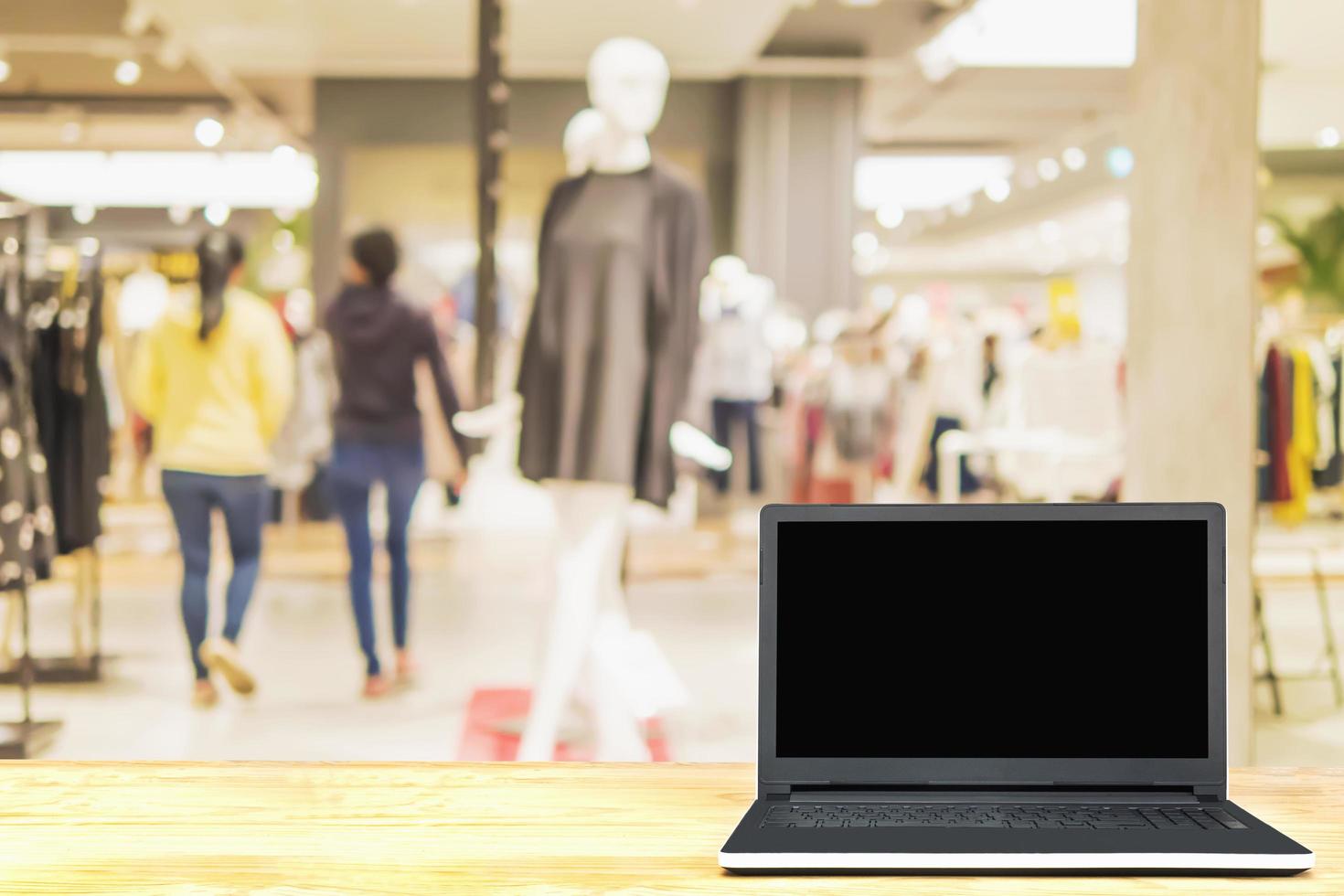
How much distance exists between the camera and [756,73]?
969 cm

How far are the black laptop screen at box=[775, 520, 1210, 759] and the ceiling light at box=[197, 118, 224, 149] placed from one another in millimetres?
10020

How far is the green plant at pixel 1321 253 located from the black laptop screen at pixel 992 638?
4.25m

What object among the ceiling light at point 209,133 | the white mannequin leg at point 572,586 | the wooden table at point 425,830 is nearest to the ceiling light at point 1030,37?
the ceiling light at point 209,133

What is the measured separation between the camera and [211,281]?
4.39m

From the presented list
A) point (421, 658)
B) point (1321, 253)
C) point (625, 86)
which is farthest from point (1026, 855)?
point (1321, 253)

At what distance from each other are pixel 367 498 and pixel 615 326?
1.69 m

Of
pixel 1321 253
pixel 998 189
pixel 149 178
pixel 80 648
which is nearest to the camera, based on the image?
pixel 80 648

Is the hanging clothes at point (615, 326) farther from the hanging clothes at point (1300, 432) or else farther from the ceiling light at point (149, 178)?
the ceiling light at point (149, 178)

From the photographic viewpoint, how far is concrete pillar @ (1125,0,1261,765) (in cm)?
298

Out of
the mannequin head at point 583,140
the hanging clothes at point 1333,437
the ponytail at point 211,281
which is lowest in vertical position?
the hanging clothes at point 1333,437

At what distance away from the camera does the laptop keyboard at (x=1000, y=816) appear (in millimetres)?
1077

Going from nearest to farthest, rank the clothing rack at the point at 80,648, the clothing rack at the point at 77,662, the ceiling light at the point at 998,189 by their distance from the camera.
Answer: the clothing rack at the point at 80,648, the clothing rack at the point at 77,662, the ceiling light at the point at 998,189

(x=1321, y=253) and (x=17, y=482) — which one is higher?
(x=1321, y=253)

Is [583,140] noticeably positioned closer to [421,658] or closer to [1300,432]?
[421,658]
